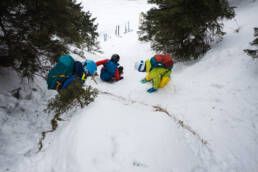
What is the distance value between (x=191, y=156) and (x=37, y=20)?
5.08 m

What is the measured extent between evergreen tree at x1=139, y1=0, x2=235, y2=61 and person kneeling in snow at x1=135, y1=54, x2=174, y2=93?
6.72ft

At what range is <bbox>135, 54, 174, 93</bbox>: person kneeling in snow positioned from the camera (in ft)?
13.8

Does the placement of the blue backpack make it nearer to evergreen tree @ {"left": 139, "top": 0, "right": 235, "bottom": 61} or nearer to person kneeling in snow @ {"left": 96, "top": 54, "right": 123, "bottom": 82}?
person kneeling in snow @ {"left": 96, "top": 54, "right": 123, "bottom": 82}

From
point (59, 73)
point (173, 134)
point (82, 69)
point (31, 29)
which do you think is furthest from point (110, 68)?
point (173, 134)

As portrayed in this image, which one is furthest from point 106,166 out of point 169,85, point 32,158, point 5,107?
point 169,85

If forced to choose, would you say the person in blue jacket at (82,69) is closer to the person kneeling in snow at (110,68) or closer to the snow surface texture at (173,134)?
the snow surface texture at (173,134)

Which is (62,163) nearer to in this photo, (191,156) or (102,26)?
(191,156)

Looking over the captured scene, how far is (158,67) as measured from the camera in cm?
437

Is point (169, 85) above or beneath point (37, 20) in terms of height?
beneath

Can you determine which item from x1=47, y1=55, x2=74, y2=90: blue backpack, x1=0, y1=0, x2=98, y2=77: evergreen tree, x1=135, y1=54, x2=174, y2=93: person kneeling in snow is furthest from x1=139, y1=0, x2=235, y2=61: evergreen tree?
x1=47, y1=55, x2=74, y2=90: blue backpack

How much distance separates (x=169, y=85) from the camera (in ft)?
15.9

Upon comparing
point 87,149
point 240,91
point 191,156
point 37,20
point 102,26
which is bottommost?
point 191,156

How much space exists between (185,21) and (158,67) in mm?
2399

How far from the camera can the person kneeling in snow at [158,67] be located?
4.19m
